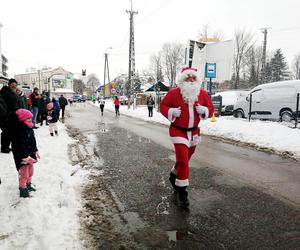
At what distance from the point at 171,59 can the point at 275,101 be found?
2634 inches

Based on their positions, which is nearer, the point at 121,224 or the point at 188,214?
the point at 121,224

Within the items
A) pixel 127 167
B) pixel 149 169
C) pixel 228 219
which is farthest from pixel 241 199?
pixel 127 167

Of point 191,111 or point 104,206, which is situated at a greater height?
point 191,111

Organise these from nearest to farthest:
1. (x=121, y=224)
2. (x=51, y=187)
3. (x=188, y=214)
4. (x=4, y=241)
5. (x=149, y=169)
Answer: (x=4, y=241), (x=121, y=224), (x=188, y=214), (x=51, y=187), (x=149, y=169)

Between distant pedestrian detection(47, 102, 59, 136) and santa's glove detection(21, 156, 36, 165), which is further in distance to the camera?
distant pedestrian detection(47, 102, 59, 136)

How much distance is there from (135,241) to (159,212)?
89cm

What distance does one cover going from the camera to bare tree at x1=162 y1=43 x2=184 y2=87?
79750 millimetres

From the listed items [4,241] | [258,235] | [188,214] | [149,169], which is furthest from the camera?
[149,169]

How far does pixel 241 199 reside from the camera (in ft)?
16.3

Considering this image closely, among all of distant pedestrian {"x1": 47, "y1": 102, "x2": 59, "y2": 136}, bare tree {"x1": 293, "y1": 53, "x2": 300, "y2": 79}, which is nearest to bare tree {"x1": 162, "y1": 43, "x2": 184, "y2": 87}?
bare tree {"x1": 293, "y1": 53, "x2": 300, "y2": 79}

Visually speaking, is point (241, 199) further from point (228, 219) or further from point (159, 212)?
point (159, 212)

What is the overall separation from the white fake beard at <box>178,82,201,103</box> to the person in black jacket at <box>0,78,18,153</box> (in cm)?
255

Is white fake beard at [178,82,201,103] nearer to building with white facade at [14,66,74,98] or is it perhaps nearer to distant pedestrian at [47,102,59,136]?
distant pedestrian at [47,102,59,136]

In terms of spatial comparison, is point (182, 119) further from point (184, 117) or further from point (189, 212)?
point (189, 212)
